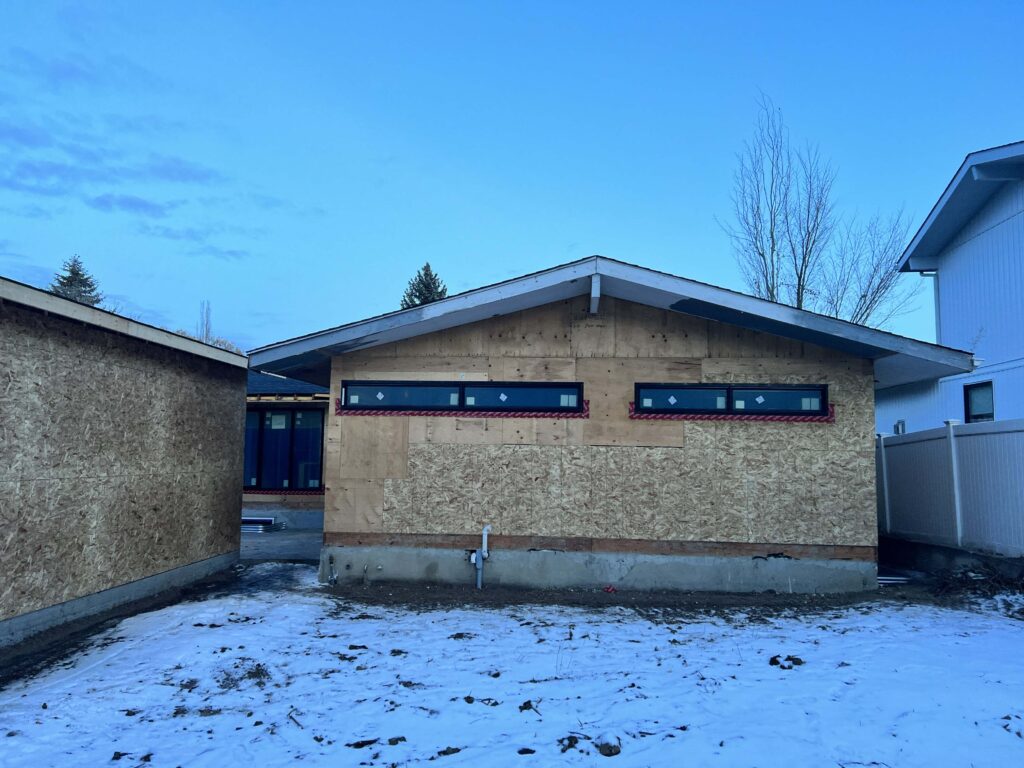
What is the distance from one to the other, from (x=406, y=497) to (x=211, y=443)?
322 centimetres

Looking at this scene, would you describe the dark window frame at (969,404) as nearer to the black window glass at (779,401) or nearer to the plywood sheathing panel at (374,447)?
the black window glass at (779,401)

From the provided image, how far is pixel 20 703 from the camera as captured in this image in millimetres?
4898

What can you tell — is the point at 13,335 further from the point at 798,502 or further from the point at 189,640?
the point at 798,502

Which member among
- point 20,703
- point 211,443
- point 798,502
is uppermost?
point 211,443

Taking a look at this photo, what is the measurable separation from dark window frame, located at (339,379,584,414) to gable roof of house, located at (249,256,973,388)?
595 millimetres

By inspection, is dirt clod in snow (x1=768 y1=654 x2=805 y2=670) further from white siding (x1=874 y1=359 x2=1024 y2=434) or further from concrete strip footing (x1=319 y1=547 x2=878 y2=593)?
white siding (x1=874 y1=359 x2=1024 y2=434)

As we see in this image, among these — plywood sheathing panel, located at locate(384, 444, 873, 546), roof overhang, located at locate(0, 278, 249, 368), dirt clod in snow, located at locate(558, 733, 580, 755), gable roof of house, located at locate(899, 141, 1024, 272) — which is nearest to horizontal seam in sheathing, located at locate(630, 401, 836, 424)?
plywood sheathing panel, located at locate(384, 444, 873, 546)

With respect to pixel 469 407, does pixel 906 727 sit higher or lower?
lower

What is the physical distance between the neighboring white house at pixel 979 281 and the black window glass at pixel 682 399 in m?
5.59

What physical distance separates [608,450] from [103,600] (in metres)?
6.29

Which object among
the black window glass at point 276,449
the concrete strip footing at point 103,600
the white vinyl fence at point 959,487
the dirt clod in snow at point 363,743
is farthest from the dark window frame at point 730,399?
the black window glass at point 276,449

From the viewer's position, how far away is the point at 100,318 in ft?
23.3

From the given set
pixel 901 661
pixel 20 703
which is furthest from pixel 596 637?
pixel 20 703

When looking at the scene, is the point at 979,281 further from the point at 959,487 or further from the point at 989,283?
the point at 959,487
